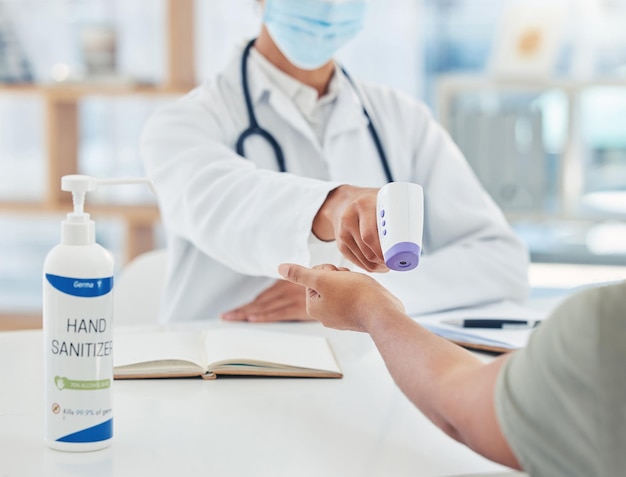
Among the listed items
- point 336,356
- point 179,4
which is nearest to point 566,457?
point 336,356

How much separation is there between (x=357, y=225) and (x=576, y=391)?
490mm

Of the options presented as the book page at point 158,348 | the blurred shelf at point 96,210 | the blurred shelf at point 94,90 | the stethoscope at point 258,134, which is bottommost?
the book page at point 158,348

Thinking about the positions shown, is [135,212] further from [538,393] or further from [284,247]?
[538,393]

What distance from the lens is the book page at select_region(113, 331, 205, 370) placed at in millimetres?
1147

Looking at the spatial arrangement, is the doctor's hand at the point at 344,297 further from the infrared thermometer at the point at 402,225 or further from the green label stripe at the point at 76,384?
the green label stripe at the point at 76,384

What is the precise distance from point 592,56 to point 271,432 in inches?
104

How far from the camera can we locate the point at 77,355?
33.0 inches

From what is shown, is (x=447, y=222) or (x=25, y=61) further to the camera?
(x=25, y=61)

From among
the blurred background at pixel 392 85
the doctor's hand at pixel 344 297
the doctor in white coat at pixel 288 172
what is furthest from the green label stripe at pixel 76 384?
the blurred background at pixel 392 85

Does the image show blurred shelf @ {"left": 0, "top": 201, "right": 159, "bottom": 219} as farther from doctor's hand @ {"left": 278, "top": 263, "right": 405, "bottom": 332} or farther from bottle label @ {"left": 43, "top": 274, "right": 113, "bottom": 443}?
bottle label @ {"left": 43, "top": 274, "right": 113, "bottom": 443}

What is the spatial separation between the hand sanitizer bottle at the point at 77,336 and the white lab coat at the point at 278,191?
492mm

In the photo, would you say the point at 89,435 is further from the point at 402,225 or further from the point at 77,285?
the point at 402,225

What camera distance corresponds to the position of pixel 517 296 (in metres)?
1.63

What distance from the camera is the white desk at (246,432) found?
0.85 m
